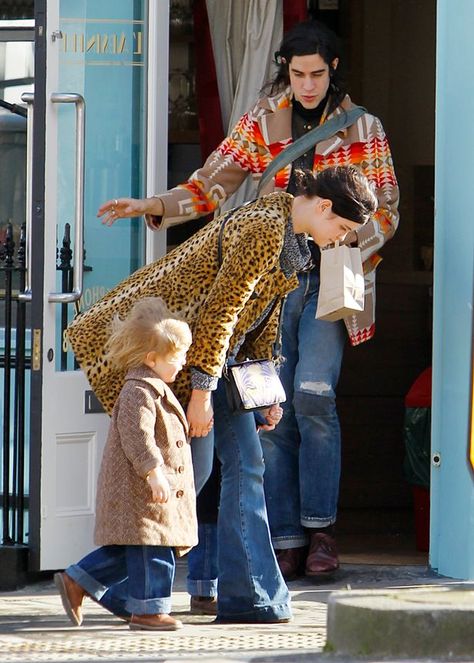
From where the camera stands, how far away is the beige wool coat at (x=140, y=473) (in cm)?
473

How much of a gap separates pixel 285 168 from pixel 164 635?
1.98 metres

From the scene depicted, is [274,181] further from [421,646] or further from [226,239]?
[421,646]

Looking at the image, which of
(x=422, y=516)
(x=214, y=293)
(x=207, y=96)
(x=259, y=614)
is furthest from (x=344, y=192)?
(x=207, y=96)

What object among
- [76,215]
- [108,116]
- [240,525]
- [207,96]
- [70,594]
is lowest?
[70,594]

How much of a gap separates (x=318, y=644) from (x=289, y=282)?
1.13 m

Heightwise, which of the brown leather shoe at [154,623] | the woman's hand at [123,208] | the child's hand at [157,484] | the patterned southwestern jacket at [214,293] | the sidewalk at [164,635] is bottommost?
the sidewalk at [164,635]

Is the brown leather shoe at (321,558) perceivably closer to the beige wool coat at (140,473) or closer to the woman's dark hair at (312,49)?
the beige wool coat at (140,473)

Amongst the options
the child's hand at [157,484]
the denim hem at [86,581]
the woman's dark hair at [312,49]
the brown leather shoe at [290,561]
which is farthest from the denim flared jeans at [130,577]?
the woman's dark hair at [312,49]

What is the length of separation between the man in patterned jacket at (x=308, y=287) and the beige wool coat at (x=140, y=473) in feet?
3.72

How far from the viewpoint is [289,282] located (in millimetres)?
4957

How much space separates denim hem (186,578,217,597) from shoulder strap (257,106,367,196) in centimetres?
156

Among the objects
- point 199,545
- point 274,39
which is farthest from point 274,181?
point 199,545

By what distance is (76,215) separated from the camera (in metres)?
5.73

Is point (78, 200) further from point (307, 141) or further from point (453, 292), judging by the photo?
point (453, 292)
